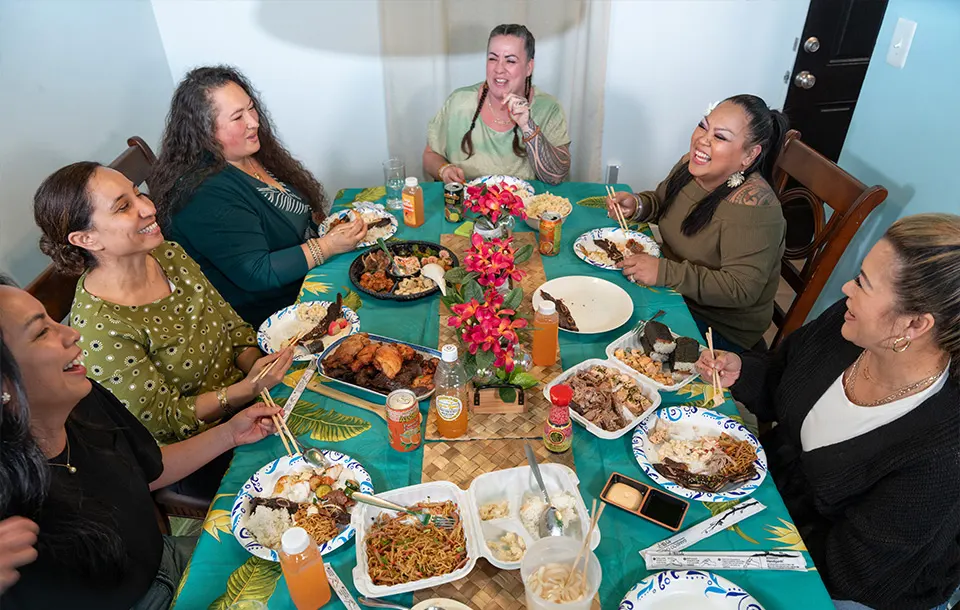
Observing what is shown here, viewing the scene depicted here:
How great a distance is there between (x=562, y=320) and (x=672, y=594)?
2.99ft

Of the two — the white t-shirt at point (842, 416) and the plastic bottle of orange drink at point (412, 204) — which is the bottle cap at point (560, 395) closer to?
the white t-shirt at point (842, 416)

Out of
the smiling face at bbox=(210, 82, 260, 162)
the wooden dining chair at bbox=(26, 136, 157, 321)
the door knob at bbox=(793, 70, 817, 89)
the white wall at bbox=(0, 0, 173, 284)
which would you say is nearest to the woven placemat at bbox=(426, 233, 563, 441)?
the smiling face at bbox=(210, 82, 260, 162)

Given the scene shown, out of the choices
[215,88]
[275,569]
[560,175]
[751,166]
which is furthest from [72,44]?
[751,166]

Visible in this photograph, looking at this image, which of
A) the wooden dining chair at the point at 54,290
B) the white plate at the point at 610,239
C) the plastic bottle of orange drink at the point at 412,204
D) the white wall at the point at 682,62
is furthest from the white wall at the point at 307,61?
the wooden dining chair at the point at 54,290

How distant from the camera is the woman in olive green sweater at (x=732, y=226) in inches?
84.6

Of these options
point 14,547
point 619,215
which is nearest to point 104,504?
point 14,547

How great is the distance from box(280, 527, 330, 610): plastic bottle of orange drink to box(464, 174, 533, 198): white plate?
185cm

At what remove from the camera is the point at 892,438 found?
1.43 meters

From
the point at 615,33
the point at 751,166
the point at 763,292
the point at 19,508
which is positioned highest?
the point at 615,33

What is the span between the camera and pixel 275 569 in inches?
50.9

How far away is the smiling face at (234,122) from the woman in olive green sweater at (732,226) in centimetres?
150

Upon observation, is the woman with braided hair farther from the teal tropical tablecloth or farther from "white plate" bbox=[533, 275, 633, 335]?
the teal tropical tablecloth

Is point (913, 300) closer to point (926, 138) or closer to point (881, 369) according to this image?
point (881, 369)

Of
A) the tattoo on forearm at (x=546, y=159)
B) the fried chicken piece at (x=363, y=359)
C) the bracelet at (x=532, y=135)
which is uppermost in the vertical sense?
the bracelet at (x=532, y=135)
